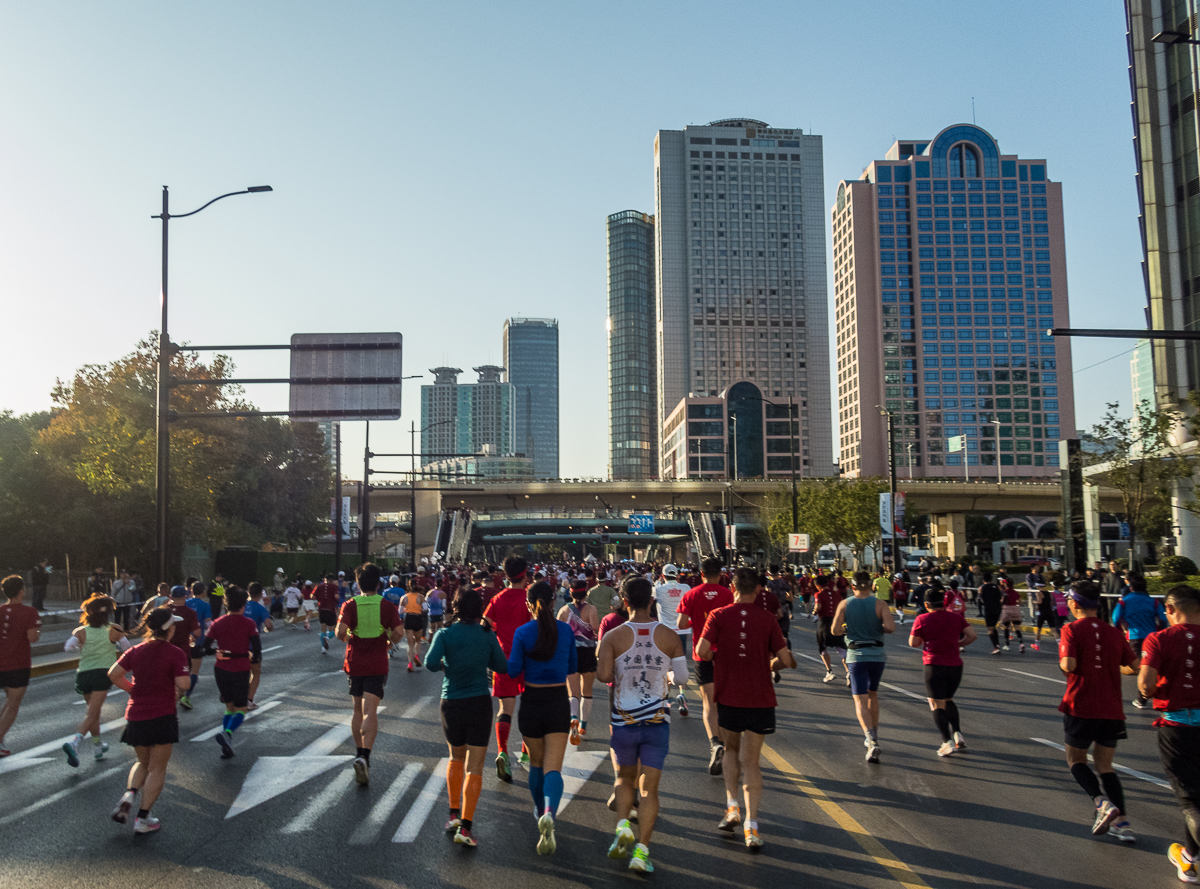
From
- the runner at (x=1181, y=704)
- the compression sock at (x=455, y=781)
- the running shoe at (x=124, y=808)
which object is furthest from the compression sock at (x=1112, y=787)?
the running shoe at (x=124, y=808)

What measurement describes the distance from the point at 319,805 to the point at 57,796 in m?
2.49

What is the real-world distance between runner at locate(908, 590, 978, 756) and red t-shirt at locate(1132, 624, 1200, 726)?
10.5ft

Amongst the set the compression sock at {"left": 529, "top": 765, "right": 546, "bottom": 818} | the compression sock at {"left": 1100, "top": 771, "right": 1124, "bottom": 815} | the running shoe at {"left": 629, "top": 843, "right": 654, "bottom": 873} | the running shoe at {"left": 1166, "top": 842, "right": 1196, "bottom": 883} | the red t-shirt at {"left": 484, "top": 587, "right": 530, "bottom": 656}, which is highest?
the red t-shirt at {"left": 484, "top": 587, "right": 530, "bottom": 656}

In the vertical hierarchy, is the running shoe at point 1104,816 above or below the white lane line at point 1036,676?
above

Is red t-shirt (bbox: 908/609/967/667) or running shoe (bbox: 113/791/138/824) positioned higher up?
red t-shirt (bbox: 908/609/967/667)

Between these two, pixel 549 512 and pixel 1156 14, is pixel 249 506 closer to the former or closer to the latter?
pixel 549 512

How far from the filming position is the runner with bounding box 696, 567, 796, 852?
652 centimetres

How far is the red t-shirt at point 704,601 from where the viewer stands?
1023cm

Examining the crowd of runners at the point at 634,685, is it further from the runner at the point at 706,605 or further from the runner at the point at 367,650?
the runner at the point at 706,605

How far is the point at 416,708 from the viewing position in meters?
13.0

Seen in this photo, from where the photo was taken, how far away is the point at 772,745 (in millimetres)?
10250

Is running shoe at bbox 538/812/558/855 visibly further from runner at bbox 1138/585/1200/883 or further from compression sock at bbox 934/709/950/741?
compression sock at bbox 934/709/950/741

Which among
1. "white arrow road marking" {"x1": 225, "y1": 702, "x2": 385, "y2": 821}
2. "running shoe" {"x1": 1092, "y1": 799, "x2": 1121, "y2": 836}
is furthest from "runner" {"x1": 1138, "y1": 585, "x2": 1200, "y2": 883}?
"white arrow road marking" {"x1": 225, "y1": 702, "x2": 385, "y2": 821}

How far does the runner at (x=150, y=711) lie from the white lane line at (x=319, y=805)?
1010 mm
